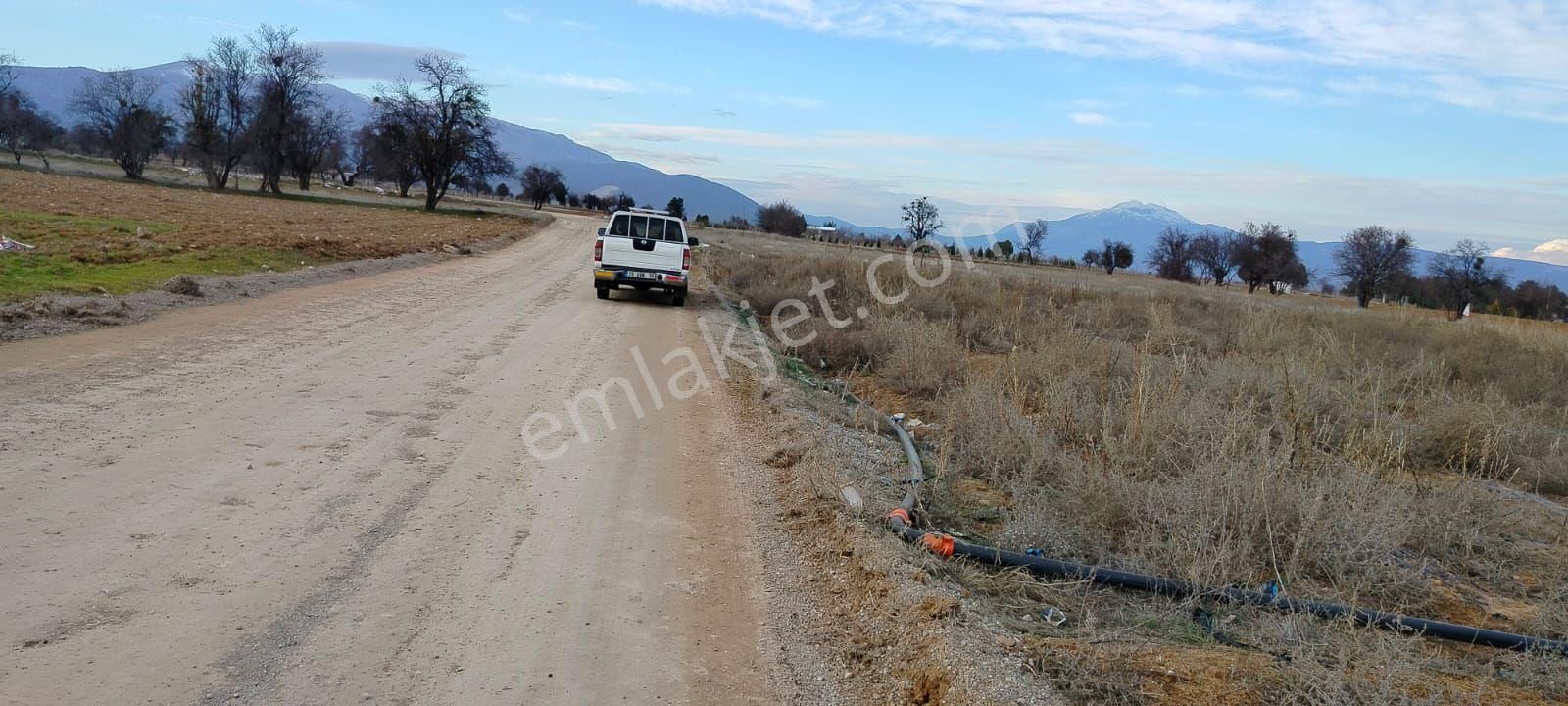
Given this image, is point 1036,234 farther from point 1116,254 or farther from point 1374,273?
point 1374,273

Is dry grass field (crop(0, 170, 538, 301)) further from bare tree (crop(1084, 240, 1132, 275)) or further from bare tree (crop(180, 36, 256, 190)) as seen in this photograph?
bare tree (crop(1084, 240, 1132, 275))

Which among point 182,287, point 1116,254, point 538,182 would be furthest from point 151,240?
point 538,182

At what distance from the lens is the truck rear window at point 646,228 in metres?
18.8

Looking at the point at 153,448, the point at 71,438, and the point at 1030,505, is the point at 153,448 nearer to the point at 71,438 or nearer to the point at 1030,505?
the point at 71,438

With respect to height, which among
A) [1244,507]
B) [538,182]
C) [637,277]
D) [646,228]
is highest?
[538,182]

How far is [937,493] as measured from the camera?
22.3 feet

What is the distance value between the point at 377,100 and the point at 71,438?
64.9 m

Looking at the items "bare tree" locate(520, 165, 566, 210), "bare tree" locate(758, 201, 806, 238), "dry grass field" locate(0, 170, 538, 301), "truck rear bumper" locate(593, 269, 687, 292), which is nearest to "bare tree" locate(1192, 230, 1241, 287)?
"bare tree" locate(758, 201, 806, 238)

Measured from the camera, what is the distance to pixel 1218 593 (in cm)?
496

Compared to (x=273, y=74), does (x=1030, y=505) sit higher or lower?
lower

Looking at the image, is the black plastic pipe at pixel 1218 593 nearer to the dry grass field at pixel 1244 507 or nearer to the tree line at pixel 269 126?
the dry grass field at pixel 1244 507

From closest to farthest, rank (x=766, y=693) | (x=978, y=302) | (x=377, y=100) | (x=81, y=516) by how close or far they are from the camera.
Answer: (x=766, y=693)
(x=81, y=516)
(x=978, y=302)
(x=377, y=100)

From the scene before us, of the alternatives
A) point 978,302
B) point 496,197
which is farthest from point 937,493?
point 496,197

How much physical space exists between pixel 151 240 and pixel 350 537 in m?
19.6
